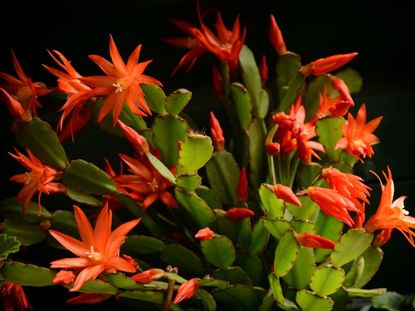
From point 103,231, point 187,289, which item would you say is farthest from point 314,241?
point 103,231

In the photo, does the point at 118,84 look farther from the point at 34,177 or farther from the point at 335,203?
the point at 335,203

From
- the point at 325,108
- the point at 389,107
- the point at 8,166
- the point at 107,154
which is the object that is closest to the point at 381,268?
the point at 389,107

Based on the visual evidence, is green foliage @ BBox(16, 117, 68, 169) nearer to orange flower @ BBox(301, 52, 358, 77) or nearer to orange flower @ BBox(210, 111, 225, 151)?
orange flower @ BBox(210, 111, 225, 151)

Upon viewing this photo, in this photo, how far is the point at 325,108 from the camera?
3.37 feet

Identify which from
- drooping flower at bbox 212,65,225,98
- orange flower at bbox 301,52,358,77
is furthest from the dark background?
orange flower at bbox 301,52,358,77

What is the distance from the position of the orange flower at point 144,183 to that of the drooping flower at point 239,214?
10cm

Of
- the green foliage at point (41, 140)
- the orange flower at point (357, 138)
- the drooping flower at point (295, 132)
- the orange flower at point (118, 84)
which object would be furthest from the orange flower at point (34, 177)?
the orange flower at point (357, 138)

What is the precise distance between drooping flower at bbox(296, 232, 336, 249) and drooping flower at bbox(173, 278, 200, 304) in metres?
0.15

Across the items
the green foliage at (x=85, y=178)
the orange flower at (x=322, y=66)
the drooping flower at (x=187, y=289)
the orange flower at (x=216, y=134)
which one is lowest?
the drooping flower at (x=187, y=289)

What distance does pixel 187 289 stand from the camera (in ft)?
2.85

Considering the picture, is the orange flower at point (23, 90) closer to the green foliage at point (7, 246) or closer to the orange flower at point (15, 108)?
the orange flower at point (15, 108)

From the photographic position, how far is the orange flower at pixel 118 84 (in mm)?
888

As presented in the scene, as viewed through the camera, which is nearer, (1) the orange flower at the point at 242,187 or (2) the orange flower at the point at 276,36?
(1) the orange flower at the point at 242,187

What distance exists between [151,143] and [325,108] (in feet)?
0.93
